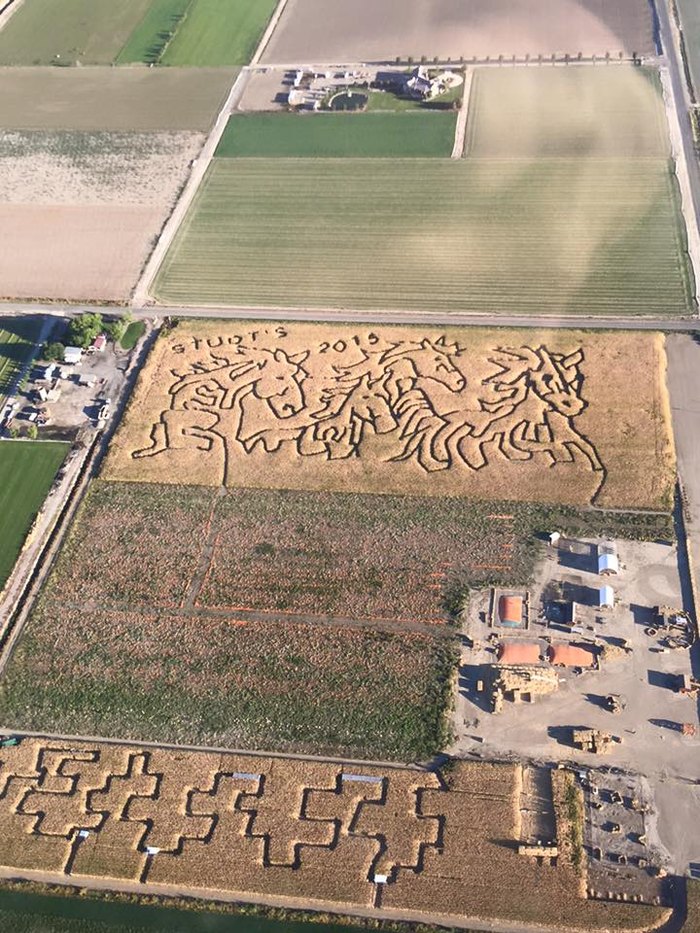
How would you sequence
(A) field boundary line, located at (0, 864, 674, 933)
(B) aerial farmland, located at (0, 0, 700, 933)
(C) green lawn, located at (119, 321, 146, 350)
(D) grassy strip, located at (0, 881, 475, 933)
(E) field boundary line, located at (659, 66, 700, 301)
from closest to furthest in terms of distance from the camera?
(A) field boundary line, located at (0, 864, 674, 933)
(D) grassy strip, located at (0, 881, 475, 933)
(B) aerial farmland, located at (0, 0, 700, 933)
(C) green lawn, located at (119, 321, 146, 350)
(E) field boundary line, located at (659, 66, 700, 301)

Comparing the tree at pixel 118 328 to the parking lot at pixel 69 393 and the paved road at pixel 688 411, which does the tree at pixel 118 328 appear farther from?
the paved road at pixel 688 411

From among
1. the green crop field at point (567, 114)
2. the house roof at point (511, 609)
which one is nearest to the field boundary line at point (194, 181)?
the green crop field at point (567, 114)

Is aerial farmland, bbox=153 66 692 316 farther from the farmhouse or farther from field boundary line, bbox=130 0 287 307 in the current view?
the farmhouse

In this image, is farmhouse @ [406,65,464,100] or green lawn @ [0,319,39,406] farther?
farmhouse @ [406,65,464,100]

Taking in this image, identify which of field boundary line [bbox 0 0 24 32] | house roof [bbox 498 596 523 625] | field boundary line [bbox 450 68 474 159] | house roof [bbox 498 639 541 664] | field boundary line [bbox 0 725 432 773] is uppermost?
field boundary line [bbox 0 0 24 32]

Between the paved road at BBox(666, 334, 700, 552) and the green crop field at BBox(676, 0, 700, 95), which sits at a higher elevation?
the green crop field at BBox(676, 0, 700, 95)

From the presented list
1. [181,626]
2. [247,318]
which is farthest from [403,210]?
[181,626]

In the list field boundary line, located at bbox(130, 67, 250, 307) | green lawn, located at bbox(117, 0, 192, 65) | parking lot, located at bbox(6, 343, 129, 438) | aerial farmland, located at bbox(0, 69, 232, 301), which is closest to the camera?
parking lot, located at bbox(6, 343, 129, 438)

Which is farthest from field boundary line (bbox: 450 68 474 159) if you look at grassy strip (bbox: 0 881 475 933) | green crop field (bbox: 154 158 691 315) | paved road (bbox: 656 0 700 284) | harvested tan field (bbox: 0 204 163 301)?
grassy strip (bbox: 0 881 475 933)

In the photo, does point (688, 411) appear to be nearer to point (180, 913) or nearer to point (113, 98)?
point (180, 913)
